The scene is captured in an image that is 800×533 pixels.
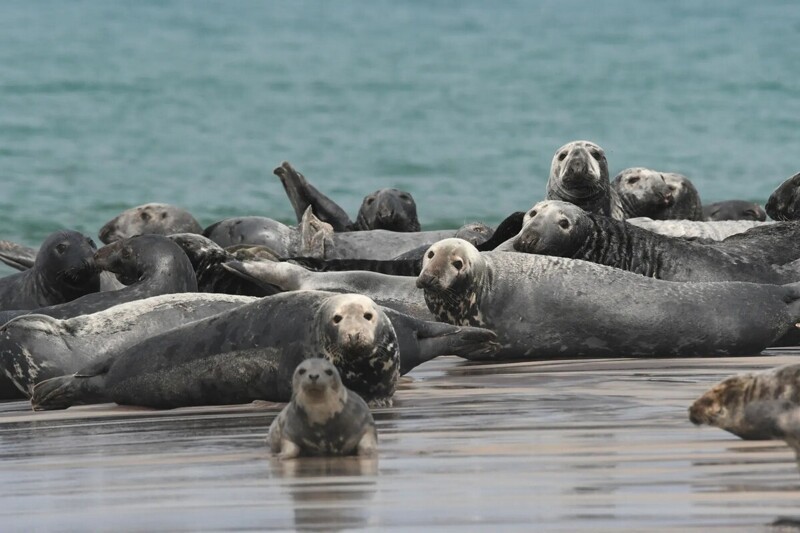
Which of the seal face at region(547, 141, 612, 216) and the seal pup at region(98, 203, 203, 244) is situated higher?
the seal face at region(547, 141, 612, 216)

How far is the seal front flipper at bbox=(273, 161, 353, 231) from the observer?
46.2 ft

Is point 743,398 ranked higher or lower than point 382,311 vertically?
higher

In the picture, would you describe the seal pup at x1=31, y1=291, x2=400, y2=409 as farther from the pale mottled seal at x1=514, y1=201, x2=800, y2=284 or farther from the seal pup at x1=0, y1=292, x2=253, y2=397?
the pale mottled seal at x1=514, y1=201, x2=800, y2=284

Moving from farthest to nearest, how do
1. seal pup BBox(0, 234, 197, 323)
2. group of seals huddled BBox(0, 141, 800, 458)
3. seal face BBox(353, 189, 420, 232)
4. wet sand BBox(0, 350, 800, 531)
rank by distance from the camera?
1. seal face BBox(353, 189, 420, 232)
2. seal pup BBox(0, 234, 197, 323)
3. group of seals huddled BBox(0, 141, 800, 458)
4. wet sand BBox(0, 350, 800, 531)

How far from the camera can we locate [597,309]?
26.5 ft

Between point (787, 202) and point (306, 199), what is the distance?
4287 millimetres

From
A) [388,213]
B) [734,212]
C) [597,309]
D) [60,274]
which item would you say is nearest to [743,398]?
[597,309]

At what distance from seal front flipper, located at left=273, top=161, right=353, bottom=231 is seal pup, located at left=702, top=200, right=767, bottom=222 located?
3120 mm

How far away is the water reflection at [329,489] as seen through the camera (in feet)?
12.0

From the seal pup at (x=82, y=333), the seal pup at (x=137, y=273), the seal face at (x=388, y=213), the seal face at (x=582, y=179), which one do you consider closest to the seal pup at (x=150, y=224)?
the seal face at (x=388, y=213)

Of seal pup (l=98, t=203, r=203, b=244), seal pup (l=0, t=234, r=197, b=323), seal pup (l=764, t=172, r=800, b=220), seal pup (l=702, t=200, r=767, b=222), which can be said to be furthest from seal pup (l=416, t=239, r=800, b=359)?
seal pup (l=98, t=203, r=203, b=244)

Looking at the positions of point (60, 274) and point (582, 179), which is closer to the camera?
point (60, 274)

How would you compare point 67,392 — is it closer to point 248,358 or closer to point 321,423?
point 248,358

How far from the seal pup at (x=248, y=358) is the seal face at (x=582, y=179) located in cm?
463
